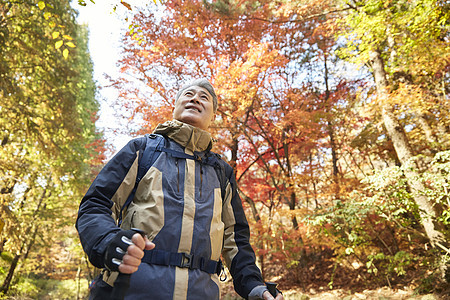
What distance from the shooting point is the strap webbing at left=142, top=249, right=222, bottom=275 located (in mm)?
1192

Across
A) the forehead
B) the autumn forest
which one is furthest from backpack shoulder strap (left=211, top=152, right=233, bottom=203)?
the autumn forest

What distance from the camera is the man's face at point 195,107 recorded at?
5.62 ft

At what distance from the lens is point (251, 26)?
8797mm

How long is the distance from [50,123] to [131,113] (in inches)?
88.8

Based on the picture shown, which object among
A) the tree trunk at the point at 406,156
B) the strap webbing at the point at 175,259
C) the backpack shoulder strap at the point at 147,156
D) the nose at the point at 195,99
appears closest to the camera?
the strap webbing at the point at 175,259

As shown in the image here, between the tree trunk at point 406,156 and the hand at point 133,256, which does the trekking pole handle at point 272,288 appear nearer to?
the hand at point 133,256

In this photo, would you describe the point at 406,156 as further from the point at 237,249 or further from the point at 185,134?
the point at 185,134

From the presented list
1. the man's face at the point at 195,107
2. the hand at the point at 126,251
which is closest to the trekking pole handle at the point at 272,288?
the hand at the point at 126,251

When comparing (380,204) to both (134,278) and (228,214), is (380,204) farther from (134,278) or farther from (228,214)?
(134,278)

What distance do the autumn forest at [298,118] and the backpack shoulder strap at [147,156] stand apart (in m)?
4.58

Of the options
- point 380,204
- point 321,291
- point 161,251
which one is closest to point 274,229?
point 321,291

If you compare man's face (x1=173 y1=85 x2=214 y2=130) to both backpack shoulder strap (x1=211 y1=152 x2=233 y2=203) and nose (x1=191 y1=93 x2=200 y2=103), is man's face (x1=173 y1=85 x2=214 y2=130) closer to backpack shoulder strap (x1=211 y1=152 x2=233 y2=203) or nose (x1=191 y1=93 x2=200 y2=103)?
nose (x1=191 y1=93 x2=200 y2=103)

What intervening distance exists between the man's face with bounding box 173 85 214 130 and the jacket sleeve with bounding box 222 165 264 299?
397 millimetres

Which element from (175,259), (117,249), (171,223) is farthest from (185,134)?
(117,249)
